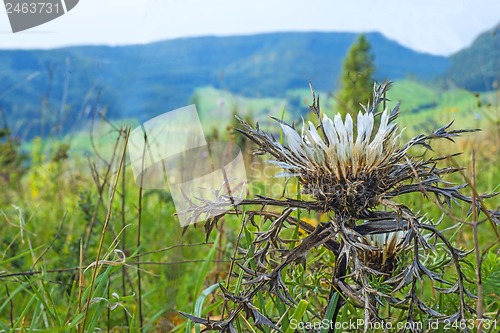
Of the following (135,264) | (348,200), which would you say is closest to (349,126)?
(348,200)

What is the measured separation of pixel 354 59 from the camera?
13.6m

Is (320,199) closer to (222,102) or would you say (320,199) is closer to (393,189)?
(393,189)

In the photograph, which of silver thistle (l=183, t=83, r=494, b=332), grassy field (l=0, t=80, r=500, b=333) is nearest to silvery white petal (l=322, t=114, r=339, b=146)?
silver thistle (l=183, t=83, r=494, b=332)

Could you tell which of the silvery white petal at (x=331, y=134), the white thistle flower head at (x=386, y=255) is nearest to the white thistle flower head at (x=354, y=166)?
the silvery white petal at (x=331, y=134)

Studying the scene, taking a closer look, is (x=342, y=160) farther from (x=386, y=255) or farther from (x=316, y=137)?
(x=386, y=255)

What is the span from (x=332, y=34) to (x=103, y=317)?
28243 millimetres

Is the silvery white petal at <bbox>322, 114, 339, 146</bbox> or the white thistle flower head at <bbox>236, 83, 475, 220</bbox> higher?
the silvery white petal at <bbox>322, 114, 339, 146</bbox>

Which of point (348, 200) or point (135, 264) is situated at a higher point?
point (348, 200)

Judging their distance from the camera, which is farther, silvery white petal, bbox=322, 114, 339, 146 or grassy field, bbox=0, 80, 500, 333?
grassy field, bbox=0, 80, 500, 333

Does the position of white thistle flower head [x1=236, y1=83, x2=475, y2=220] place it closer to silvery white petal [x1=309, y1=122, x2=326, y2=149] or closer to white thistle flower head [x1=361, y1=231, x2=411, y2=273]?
silvery white petal [x1=309, y1=122, x2=326, y2=149]

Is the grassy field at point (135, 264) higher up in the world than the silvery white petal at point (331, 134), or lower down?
lower down

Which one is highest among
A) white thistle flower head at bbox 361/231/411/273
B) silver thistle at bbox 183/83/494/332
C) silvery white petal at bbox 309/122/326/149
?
silvery white petal at bbox 309/122/326/149

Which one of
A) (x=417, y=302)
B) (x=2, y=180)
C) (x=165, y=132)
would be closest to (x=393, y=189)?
(x=417, y=302)

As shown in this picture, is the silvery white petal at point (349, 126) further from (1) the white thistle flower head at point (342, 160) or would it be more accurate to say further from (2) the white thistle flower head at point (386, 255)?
(2) the white thistle flower head at point (386, 255)
